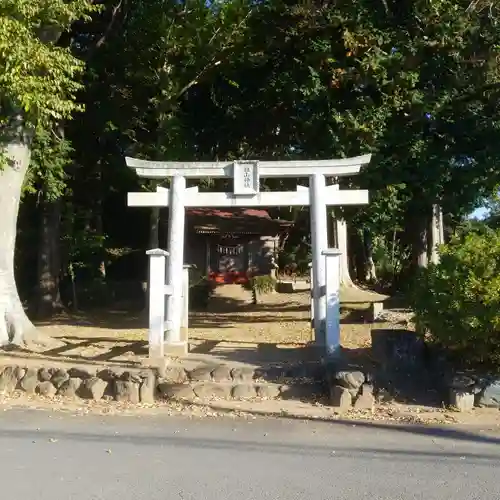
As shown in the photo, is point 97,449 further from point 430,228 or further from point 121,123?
point 430,228

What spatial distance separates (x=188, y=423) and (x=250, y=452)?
1.65 meters

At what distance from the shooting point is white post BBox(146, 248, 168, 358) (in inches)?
431

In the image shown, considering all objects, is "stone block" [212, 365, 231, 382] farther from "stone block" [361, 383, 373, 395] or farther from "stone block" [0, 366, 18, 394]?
"stone block" [0, 366, 18, 394]

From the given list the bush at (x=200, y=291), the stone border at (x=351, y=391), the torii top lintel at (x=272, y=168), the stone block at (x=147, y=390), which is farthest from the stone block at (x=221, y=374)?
the bush at (x=200, y=291)

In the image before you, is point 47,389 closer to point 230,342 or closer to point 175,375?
point 175,375

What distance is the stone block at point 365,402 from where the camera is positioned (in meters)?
8.79

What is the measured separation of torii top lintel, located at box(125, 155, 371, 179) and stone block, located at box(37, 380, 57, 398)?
438 centimetres

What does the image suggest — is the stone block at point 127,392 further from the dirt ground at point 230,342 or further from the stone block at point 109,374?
the stone block at point 109,374

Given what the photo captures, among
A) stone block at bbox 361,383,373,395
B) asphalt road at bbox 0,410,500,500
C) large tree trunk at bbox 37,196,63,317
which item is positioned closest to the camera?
asphalt road at bbox 0,410,500,500

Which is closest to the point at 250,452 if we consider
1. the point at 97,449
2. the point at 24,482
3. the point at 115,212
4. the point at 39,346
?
the point at 97,449

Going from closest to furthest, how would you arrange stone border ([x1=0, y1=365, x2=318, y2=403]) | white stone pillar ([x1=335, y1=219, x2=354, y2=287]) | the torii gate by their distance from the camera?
stone border ([x1=0, y1=365, x2=318, y2=403]) → the torii gate → white stone pillar ([x1=335, y1=219, x2=354, y2=287])

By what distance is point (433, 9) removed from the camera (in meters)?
14.7

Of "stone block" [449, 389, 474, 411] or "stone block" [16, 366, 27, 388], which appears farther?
"stone block" [16, 366, 27, 388]

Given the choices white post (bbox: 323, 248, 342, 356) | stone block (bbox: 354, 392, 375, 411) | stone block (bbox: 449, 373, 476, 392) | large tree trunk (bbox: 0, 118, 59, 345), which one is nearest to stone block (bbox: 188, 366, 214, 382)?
white post (bbox: 323, 248, 342, 356)
